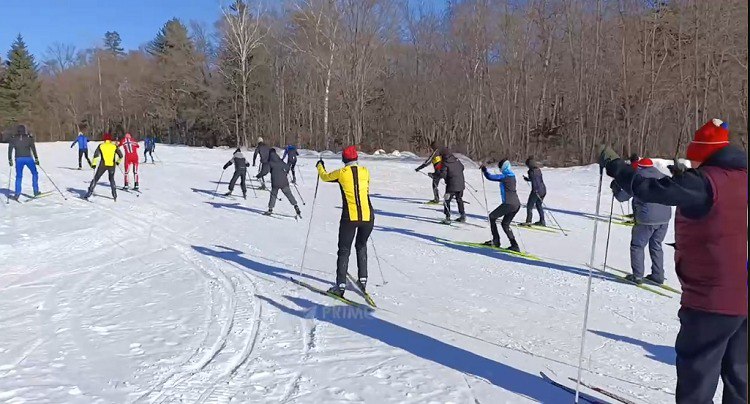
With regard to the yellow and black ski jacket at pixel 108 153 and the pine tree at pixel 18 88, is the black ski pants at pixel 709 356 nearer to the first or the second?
the yellow and black ski jacket at pixel 108 153

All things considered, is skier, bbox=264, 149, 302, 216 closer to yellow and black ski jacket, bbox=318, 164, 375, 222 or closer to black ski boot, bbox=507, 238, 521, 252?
black ski boot, bbox=507, 238, 521, 252

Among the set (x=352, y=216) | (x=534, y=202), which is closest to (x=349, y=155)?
(x=352, y=216)

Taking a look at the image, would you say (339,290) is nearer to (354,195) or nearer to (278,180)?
(354,195)

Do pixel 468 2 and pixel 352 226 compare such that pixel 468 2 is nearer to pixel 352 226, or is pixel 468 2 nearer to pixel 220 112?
pixel 220 112

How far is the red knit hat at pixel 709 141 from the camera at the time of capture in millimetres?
3148

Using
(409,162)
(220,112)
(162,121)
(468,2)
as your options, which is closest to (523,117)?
(468,2)

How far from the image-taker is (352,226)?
665cm

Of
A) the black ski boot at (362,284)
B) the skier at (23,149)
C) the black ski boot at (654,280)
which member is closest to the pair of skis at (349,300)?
the black ski boot at (362,284)

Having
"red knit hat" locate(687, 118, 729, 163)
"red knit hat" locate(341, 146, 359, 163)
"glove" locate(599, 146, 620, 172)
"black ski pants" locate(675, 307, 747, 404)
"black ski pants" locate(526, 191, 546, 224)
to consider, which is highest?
"red knit hat" locate(687, 118, 729, 163)

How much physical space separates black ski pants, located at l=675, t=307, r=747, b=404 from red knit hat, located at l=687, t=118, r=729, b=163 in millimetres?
874

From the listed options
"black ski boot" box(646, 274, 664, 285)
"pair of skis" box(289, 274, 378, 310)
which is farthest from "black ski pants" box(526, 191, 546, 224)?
"pair of skis" box(289, 274, 378, 310)

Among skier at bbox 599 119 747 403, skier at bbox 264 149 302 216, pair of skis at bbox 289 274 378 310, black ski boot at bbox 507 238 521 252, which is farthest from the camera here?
skier at bbox 264 149 302 216

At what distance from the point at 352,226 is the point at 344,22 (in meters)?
33.8

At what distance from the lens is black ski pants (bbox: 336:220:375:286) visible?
6.66 meters
